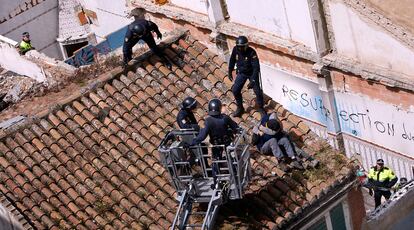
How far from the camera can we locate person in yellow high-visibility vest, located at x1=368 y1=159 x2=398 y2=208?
20.5 m

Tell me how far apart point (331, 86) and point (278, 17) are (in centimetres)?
212

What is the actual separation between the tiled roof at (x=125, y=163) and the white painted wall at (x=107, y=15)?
1338 cm

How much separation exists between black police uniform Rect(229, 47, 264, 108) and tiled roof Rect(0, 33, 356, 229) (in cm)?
43

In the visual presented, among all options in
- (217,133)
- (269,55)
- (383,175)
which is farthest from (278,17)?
(217,133)

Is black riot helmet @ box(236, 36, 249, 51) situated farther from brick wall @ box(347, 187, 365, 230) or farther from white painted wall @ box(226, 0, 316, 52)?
brick wall @ box(347, 187, 365, 230)

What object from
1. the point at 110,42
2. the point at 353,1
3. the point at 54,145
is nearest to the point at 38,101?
the point at 54,145

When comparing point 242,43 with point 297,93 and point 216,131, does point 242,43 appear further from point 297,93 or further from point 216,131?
point 297,93

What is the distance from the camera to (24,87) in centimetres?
2794

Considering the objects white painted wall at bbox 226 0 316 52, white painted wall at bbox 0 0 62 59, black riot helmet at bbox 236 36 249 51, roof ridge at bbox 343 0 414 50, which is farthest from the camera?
white painted wall at bbox 0 0 62 59

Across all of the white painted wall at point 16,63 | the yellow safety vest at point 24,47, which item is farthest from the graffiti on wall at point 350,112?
the yellow safety vest at point 24,47

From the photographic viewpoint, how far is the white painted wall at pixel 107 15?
32688 millimetres

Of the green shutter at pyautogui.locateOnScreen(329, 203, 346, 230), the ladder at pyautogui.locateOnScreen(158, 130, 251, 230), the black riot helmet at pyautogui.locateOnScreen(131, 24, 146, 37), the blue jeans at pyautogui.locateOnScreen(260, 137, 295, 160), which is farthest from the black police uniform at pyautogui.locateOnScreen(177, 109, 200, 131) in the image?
the black riot helmet at pyautogui.locateOnScreen(131, 24, 146, 37)

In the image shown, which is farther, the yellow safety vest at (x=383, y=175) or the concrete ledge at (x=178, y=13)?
the concrete ledge at (x=178, y=13)

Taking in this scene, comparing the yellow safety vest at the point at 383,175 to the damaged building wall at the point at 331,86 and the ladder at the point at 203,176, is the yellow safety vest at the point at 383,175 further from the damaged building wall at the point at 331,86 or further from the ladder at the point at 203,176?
the ladder at the point at 203,176
